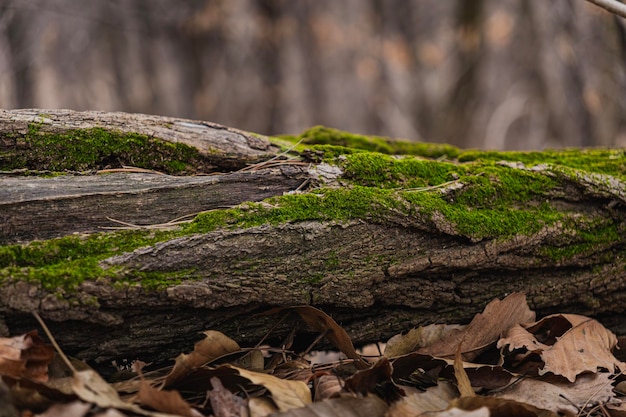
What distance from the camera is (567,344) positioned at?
67.2 inches

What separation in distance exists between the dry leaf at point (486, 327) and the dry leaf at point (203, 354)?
0.62m

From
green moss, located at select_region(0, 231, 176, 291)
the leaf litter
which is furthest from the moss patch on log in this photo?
the leaf litter

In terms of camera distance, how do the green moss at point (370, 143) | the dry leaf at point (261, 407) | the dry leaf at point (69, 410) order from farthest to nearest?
the green moss at point (370, 143) < the dry leaf at point (261, 407) < the dry leaf at point (69, 410)

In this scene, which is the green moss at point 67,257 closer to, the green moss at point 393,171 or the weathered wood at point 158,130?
the weathered wood at point 158,130

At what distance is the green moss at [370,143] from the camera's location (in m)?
2.36

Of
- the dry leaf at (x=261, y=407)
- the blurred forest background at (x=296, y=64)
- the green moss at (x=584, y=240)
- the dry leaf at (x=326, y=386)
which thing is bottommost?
the dry leaf at (x=326, y=386)

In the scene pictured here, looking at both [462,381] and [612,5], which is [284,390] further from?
[612,5]

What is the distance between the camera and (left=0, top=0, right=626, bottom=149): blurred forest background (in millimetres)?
6062

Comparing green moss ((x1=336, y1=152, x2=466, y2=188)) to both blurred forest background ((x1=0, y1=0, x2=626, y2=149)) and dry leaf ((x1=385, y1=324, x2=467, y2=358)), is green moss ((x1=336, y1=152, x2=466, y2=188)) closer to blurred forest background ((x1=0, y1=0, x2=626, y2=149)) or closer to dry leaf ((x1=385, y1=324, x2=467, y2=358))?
dry leaf ((x1=385, y1=324, x2=467, y2=358))

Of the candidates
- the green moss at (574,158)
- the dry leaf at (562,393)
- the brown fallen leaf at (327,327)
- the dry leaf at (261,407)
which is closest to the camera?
the dry leaf at (261,407)

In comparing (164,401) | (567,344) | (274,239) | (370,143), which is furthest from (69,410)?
(370,143)

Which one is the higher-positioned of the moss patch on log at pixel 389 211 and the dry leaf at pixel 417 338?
the moss patch on log at pixel 389 211

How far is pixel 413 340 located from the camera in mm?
1660

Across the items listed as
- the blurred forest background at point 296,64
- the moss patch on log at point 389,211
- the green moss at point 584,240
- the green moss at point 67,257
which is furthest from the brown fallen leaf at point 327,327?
the blurred forest background at point 296,64
